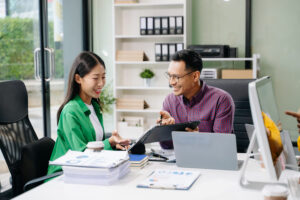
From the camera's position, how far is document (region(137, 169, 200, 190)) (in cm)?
164

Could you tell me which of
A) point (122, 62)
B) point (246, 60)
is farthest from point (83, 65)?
point (246, 60)

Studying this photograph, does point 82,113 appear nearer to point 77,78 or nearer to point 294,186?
point 77,78

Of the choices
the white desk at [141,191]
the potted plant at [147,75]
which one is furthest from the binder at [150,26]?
the white desk at [141,191]

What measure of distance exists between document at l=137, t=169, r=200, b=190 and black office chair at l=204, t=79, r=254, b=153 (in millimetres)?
1043

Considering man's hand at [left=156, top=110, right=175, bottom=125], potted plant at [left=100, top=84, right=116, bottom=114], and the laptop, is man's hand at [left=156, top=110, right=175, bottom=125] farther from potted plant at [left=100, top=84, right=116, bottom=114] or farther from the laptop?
potted plant at [left=100, top=84, right=116, bottom=114]

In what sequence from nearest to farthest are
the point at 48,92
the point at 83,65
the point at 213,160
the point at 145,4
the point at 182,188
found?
the point at 182,188 < the point at 213,160 < the point at 83,65 < the point at 48,92 < the point at 145,4

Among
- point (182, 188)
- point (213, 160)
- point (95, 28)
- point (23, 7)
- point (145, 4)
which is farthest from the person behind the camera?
point (95, 28)

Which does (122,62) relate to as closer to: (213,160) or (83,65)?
(83,65)

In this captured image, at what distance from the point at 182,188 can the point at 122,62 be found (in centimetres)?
360

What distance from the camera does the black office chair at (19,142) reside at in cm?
208

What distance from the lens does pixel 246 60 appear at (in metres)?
5.05

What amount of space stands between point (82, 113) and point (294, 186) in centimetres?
113

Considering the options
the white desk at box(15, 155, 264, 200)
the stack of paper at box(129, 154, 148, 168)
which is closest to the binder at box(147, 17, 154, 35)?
the stack of paper at box(129, 154, 148, 168)

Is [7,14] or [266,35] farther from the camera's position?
[266,35]
